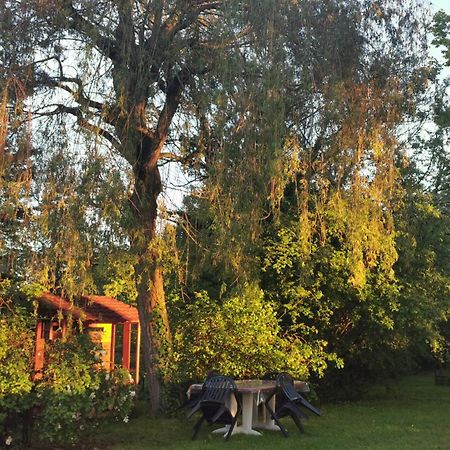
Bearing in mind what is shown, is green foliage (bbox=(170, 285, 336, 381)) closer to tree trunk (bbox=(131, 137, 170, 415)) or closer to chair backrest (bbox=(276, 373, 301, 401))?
tree trunk (bbox=(131, 137, 170, 415))

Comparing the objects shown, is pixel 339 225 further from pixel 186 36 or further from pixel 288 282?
pixel 186 36

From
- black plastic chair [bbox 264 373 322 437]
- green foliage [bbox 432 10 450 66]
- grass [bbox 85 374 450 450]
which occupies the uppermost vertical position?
green foliage [bbox 432 10 450 66]

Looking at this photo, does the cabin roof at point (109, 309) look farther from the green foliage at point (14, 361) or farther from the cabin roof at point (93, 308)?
the green foliage at point (14, 361)

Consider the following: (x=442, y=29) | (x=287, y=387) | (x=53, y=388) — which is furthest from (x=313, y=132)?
(x=442, y=29)

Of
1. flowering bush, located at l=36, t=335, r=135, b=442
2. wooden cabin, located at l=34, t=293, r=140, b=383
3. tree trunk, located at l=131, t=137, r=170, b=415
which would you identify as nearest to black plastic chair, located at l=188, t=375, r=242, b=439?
flowering bush, located at l=36, t=335, r=135, b=442

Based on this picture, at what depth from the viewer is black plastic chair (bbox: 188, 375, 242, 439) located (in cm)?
925

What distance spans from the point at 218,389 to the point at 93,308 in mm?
3922

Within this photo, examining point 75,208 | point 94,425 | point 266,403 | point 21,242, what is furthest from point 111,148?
point 266,403

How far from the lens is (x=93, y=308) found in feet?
40.7

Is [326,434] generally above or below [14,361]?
below

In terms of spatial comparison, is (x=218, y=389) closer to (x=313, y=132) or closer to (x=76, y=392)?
(x=76, y=392)

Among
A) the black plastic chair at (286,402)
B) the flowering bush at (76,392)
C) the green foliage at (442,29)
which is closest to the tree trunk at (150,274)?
the flowering bush at (76,392)

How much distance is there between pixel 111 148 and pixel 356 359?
10.9 meters

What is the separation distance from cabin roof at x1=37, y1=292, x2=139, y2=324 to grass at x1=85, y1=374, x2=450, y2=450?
185cm
